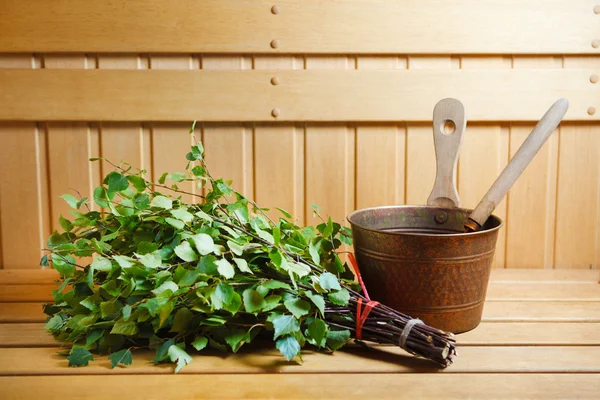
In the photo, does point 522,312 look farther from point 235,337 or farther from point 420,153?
point 235,337

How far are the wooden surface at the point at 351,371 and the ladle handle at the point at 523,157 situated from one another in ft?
0.84

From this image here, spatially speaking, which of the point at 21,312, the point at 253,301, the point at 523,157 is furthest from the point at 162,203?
the point at 523,157

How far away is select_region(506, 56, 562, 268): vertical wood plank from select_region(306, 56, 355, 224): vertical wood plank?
1.49 feet

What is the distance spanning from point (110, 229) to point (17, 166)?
605 millimetres

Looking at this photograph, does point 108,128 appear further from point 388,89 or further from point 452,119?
point 452,119

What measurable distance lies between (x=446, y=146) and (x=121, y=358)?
2.81 ft

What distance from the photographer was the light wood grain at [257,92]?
176 centimetres

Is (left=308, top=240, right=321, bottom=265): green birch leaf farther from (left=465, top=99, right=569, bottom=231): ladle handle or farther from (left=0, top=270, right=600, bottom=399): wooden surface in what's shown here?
(left=465, top=99, right=569, bottom=231): ladle handle

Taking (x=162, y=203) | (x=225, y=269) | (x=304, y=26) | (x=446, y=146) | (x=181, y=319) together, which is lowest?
(x=181, y=319)

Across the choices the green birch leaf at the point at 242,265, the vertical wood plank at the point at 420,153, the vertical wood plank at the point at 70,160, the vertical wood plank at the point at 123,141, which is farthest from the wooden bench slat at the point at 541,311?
the vertical wood plank at the point at 70,160

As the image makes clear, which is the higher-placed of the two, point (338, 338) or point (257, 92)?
point (257, 92)

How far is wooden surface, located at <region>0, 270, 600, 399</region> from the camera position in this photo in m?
1.13

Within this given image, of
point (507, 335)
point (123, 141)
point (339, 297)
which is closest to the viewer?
point (339, 297)

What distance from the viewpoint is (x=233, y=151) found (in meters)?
1.81
